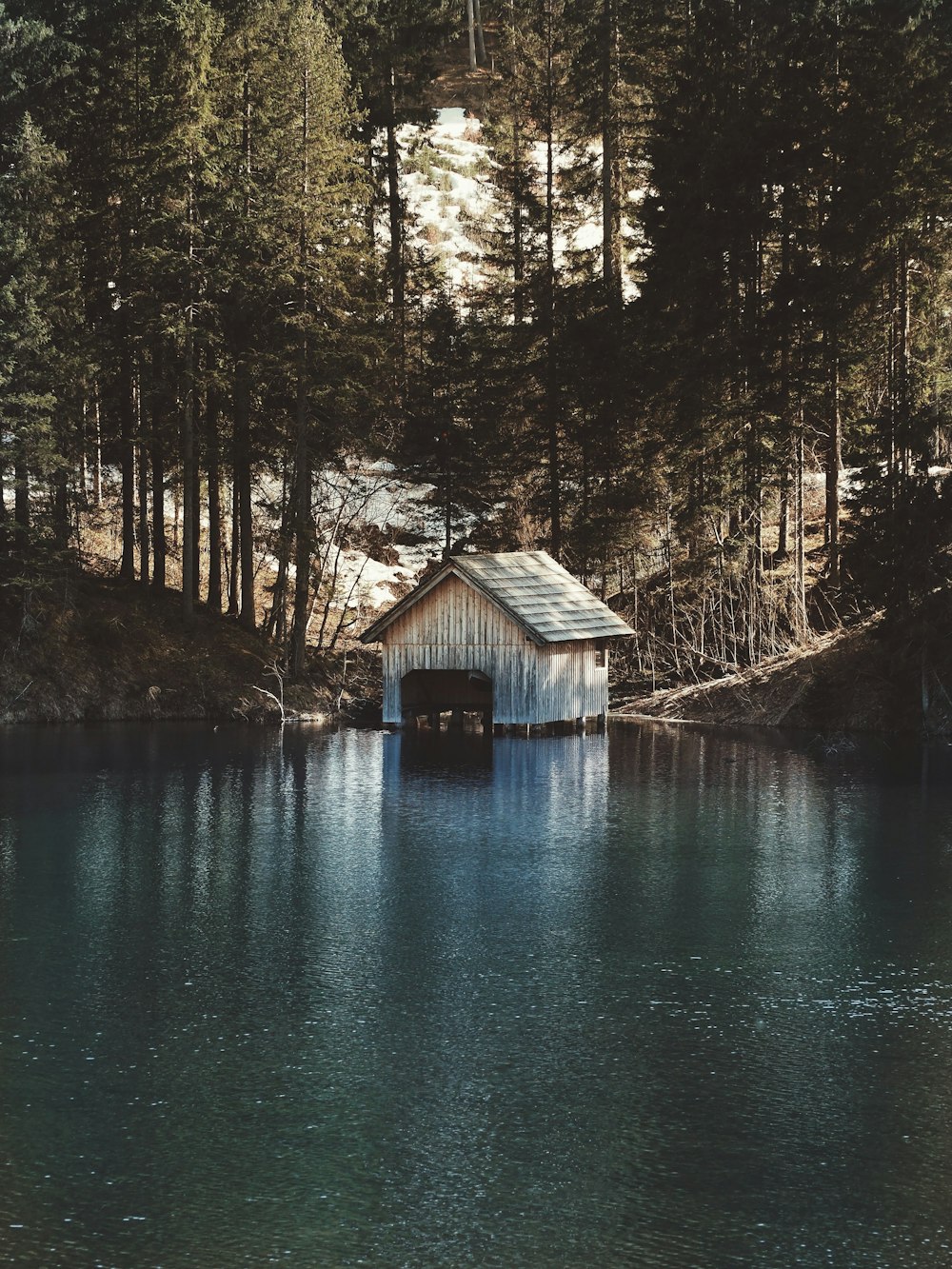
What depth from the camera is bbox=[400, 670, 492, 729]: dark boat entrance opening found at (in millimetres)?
46750

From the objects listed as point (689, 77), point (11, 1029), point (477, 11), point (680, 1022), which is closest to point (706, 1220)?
point (680, 1022)

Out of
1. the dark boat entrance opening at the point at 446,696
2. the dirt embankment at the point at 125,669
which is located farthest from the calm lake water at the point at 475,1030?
the dark boat entrance opening at the point at 446,696

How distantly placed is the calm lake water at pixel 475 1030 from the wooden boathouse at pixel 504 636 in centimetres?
1087

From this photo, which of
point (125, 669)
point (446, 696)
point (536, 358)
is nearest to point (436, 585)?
point (446, 696)

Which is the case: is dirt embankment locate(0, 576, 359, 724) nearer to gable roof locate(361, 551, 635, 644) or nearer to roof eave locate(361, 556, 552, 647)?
roof eave locate(361, 556, 552, 647)

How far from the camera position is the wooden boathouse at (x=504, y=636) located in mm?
42906

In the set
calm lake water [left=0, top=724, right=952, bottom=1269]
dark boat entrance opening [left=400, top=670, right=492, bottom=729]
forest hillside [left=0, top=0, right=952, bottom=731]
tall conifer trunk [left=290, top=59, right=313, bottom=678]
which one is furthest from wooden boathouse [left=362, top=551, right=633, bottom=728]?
calm lake water [left=0, top=724, right=952, bottom=1269]

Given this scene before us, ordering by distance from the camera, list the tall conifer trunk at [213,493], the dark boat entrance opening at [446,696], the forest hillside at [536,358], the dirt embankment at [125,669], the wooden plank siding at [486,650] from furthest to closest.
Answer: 1. the tall conifer trunk at [213,493]
2. the dark boat entrance opening at [446,696]
3. the dirt embankment at [125,669]
4. the forest hillside at [536,358]
5. the wooden plank siding at [486,650]

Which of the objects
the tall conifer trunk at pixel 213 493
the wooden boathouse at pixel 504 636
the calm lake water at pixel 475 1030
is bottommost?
the calm lake water at pixel 475 1030

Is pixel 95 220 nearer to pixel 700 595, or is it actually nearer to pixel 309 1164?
pixel 700 595

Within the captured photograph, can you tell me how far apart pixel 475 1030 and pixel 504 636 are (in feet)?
85.8

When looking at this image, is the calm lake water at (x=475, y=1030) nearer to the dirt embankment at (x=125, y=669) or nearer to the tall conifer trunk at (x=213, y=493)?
the dirt embankment at (x=125, y=669)

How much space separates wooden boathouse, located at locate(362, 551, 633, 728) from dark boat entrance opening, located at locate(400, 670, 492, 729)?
86cm

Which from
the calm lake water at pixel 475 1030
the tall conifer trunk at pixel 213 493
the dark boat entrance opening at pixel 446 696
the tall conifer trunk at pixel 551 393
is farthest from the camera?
the tall conifer trunk at pixel 551 393
